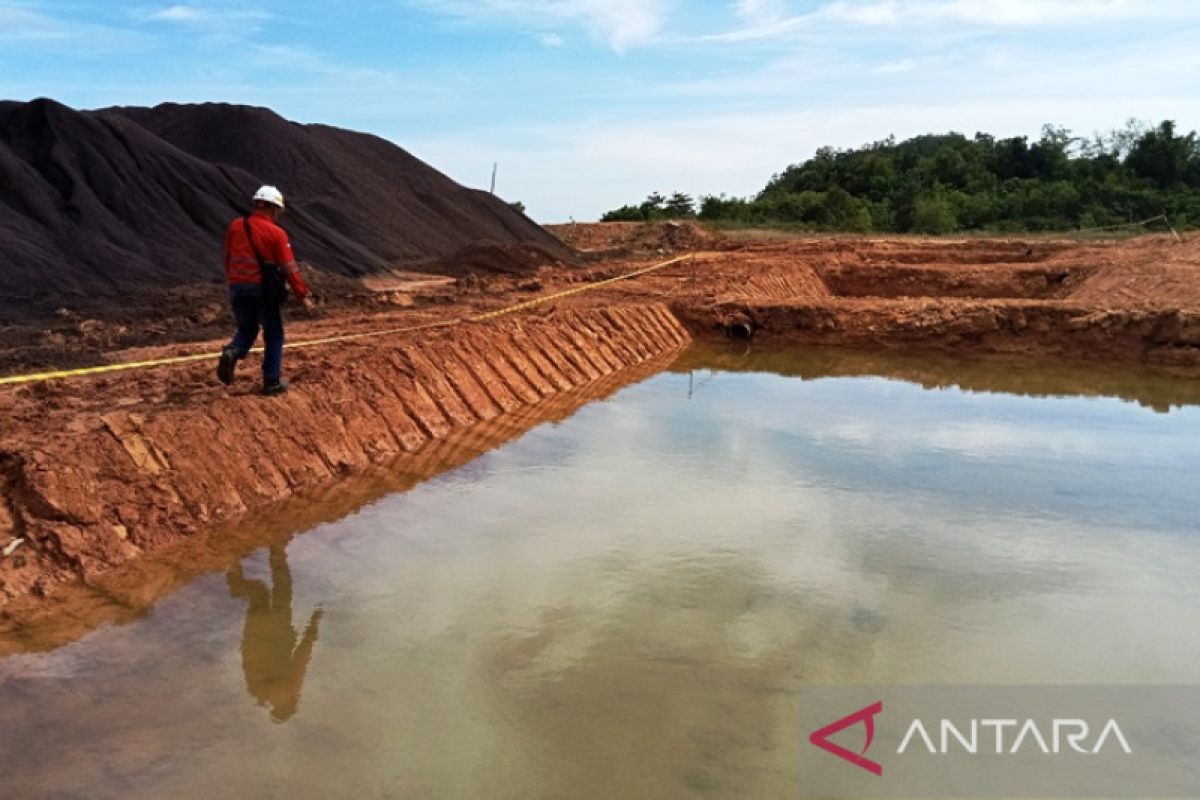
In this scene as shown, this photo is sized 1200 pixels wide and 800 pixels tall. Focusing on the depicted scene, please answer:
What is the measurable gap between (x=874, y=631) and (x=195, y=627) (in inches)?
144

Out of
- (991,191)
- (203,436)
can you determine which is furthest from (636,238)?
(203,436)

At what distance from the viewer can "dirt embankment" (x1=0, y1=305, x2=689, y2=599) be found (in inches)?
211

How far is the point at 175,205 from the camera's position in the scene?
17.8m

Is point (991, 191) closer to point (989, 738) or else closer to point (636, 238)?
point (636, 238)

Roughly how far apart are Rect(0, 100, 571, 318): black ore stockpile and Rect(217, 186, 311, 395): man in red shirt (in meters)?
6.65

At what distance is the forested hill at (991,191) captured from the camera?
37906 mm

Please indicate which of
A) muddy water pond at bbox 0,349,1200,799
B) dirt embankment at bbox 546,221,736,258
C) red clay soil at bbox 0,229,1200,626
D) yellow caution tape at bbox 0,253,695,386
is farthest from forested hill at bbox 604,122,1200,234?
muddy water pond at bbox 0,349,1200,799

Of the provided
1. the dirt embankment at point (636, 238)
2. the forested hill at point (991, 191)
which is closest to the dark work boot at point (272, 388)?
the dirt embankment at point (636, 238)

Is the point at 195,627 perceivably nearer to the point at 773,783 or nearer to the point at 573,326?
the point at 773,783

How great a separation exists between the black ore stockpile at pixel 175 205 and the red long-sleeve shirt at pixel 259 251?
6823 mm

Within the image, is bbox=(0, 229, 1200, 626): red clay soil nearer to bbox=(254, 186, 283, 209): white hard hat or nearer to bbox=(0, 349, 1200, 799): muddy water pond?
bbox=(0, 349, 1200, 799): muddy water pond

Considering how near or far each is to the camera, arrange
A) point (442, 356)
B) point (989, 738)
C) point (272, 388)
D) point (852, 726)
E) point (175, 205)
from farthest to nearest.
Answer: point (175, 205) < point (442, 356) < point (272, 388) < point (852, 726) < point (989, 738)

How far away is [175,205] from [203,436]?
43.3ft

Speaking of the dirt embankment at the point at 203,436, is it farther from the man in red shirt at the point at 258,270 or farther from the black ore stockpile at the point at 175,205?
the black ore stockpile at the point at 175,205
